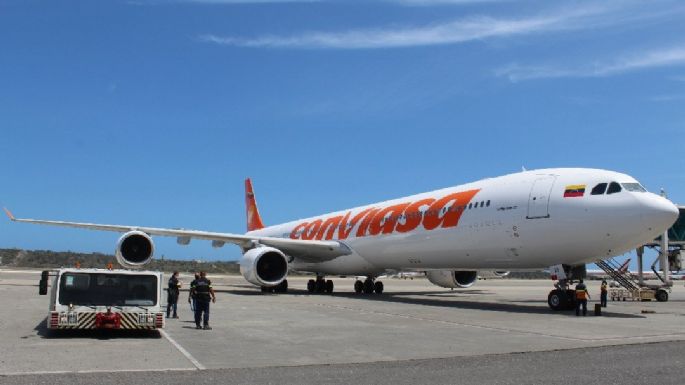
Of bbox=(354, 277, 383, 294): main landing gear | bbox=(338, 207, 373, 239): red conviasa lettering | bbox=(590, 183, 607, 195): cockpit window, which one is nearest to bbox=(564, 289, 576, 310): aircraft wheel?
bbox=(590, 183, 607, 195): cockpit window

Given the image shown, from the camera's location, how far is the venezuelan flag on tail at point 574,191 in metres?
18.2

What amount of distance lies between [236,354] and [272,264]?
18656mm

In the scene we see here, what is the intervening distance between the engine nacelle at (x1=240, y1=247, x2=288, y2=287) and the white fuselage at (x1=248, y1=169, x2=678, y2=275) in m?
4.25

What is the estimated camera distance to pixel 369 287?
105ft

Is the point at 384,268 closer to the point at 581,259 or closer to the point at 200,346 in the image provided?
the point at 581,259

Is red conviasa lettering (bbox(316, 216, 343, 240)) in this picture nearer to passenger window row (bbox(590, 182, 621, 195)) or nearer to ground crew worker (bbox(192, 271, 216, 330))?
passenger window row (bbox(590, 182, 621, 195))

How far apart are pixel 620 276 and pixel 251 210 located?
86.1 ft

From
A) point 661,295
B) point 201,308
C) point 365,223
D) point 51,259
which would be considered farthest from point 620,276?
point 51,259

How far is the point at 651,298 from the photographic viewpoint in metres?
27.7

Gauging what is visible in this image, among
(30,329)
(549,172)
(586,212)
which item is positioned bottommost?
(30,329)

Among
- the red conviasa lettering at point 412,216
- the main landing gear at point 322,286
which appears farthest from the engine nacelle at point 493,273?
the main landing gear at point 322,286

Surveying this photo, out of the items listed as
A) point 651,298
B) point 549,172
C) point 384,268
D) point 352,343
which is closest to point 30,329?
point 352,343

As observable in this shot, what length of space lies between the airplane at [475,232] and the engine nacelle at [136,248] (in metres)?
0.04

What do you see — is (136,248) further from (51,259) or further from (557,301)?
(51,259)
